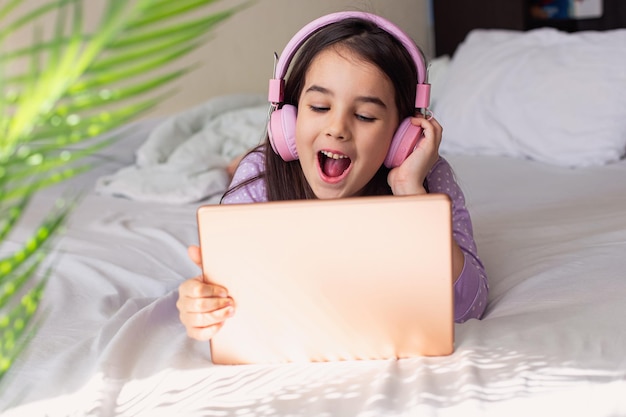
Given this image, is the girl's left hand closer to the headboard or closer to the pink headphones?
the pink headphones

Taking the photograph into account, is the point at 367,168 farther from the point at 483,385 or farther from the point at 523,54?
the point at 523,54

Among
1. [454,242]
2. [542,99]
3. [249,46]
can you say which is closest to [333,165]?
[454,242]

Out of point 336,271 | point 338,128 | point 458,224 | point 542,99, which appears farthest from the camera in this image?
point 542,99

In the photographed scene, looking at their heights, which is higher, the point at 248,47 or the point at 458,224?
the point at 248,47

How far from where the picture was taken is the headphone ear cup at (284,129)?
1099 millimetres

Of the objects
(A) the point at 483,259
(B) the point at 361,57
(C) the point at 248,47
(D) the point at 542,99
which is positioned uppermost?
(B) the point at 361,57

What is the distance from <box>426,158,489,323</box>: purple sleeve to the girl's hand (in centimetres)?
35

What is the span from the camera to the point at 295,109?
3.71ft

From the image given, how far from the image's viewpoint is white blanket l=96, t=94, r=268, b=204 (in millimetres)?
1881

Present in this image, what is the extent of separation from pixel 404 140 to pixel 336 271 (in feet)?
1.18

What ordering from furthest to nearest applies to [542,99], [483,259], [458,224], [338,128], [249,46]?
1. [249,46]
2. [542,99]
3. [483,259]
4. [458,224]
5. [338,128]

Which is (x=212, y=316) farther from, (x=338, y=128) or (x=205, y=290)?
(x=338, y=128)

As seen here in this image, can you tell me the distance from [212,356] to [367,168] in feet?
→ 1.19

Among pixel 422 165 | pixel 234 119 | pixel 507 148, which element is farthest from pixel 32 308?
pixel 234 119
